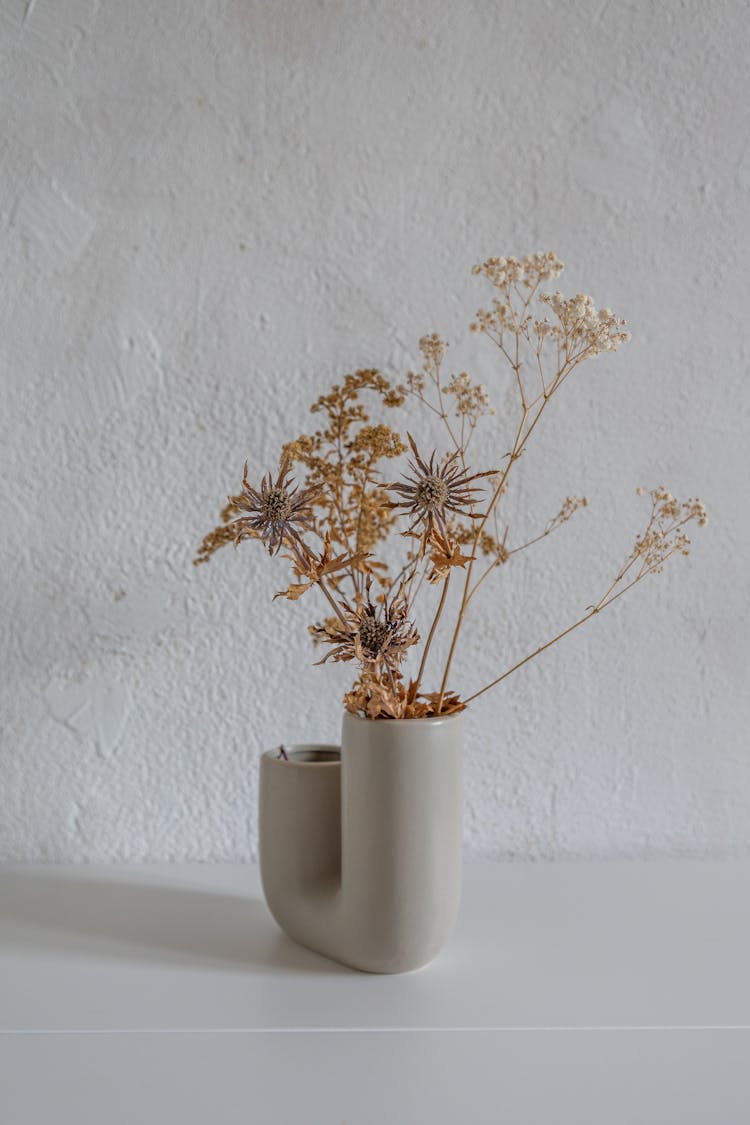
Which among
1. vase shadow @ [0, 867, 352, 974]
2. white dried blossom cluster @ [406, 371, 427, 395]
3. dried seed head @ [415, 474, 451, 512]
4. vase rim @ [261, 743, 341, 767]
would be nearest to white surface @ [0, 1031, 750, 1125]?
vase shadow @ [0, 867, 352, 974]

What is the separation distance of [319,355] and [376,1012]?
0.54 m

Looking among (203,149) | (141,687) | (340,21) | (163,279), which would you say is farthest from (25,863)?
(340,21)

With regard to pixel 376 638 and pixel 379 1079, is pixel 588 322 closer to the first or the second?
pixel 376 638

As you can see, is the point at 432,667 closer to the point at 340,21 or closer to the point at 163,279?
the point at 163,279

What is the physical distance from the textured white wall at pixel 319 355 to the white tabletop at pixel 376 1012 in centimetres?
11

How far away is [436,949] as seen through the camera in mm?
680

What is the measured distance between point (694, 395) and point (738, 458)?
0.23ft

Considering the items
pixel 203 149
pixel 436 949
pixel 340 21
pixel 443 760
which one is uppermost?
pixel 340 21

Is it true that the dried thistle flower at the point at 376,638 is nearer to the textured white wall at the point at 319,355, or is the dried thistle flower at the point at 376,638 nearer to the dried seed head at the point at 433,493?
the dried seed head at the point at 433,493

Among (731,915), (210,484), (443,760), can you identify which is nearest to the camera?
(443,760)

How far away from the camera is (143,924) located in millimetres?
767

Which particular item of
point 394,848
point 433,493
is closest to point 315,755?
point 394,848

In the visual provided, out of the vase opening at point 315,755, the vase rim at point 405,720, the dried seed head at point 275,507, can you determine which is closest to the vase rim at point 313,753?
the vase opening at point 315,755

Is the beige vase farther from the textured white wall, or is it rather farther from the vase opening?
the textured white wall
